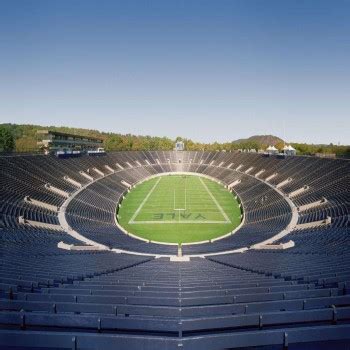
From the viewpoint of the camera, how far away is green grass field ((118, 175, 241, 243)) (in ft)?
118

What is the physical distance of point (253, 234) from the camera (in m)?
32.2

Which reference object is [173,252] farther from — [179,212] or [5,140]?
[5,140]

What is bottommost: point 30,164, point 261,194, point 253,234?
point 253,234

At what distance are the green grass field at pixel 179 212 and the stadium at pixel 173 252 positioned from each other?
240 millimetres

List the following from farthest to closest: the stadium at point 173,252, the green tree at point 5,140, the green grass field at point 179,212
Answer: the green tree at point 5,140 → the green grass field at point 179,212 → the stadium at point 173,252

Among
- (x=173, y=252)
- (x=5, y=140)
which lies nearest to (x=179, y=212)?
(x=173, y=252)

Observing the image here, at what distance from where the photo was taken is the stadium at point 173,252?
4678mm

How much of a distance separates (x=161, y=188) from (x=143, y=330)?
204 ft

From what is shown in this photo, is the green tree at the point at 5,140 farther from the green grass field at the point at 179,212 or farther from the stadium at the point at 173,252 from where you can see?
the green grass field at the point at 179,212

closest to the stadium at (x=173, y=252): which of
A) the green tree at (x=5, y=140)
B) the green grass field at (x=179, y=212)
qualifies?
the green grass field at (x=179, y=212)

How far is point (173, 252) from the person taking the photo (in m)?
25.9

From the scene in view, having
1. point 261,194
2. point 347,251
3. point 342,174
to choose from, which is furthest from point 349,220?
point 261,194

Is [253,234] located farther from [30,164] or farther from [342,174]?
[30,164]

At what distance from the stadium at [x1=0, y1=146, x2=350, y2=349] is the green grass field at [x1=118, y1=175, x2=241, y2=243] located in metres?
0.24
